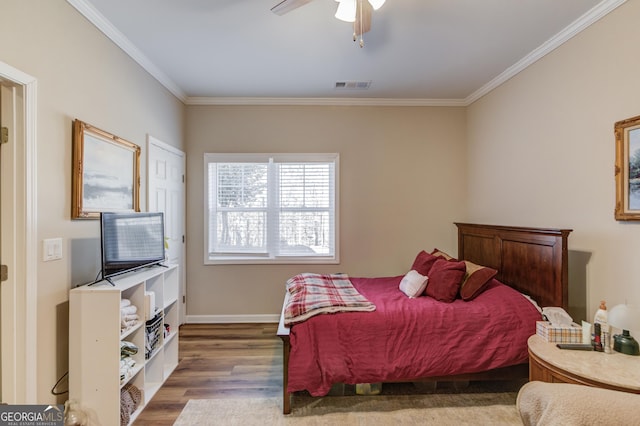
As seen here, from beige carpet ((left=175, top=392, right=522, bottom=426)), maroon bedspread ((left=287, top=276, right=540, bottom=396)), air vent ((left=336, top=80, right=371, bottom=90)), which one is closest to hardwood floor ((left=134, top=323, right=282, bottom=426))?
beige carpet ((left=175, top=392, right=522, bottom=426))

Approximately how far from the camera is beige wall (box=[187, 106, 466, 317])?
12.6 feet

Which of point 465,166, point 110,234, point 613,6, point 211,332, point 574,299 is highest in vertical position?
point 613,6

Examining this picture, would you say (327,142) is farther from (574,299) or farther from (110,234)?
(574,299)

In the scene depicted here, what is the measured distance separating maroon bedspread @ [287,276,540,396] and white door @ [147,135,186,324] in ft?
6.58

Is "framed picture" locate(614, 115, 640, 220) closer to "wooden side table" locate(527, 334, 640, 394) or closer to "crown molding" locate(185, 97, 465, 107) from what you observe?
"wooden side table" locate(527, 334, 640, 394)

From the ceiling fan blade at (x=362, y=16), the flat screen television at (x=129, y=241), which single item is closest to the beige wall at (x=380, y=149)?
the flat screen television at (x=129, y=241)

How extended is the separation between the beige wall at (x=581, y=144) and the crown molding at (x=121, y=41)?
3.53 meters

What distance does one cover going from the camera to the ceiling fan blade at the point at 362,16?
1.77m

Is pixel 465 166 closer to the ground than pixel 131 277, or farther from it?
farther from it

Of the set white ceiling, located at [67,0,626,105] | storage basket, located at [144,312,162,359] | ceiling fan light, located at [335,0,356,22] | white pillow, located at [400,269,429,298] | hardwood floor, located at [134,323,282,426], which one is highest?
white ceiling, located at [67,0,626,105]

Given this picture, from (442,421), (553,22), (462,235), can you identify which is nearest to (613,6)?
(553,22)

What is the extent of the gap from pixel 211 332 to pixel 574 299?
3.52 meters

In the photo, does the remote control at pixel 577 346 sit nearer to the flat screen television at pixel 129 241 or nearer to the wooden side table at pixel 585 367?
the wooden side table at pixel 585 367

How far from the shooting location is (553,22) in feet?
7.45
